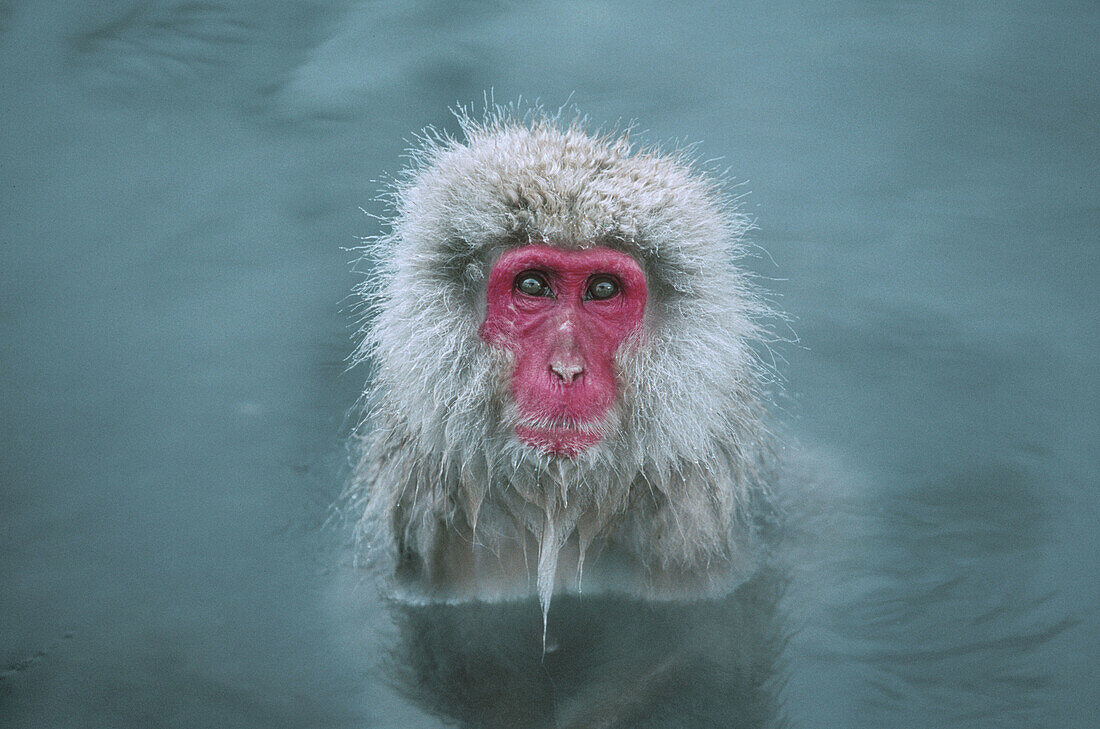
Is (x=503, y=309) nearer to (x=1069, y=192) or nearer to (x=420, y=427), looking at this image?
(x=420, y=427)

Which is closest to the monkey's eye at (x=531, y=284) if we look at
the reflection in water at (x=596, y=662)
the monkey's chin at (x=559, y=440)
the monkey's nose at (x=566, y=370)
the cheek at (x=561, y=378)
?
the cheek at (x=561, y=378)

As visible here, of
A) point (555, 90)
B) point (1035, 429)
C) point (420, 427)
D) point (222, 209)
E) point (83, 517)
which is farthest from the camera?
point (555, 90)

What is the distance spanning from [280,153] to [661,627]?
327cm

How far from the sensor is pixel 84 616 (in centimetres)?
378

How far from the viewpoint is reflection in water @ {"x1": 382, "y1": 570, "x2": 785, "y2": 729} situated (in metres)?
3.43

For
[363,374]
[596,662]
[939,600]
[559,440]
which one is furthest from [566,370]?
[363,374]

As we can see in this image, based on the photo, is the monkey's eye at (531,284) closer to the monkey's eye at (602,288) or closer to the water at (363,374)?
the monkey's eye at (602,288)

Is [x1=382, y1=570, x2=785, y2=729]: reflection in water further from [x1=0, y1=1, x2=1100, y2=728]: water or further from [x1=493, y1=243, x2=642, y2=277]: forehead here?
[x1=493, y1=243, x2=642, y2=277]: forehead

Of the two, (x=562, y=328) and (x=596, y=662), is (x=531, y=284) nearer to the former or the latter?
(x=562, y=328)

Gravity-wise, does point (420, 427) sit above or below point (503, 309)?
below

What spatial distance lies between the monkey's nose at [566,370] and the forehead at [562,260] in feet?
0.81

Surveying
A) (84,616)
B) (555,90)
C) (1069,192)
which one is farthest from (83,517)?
(1069,192)

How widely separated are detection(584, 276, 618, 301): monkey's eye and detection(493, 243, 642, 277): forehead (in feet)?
0.14

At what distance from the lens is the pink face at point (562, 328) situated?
9.70ft
